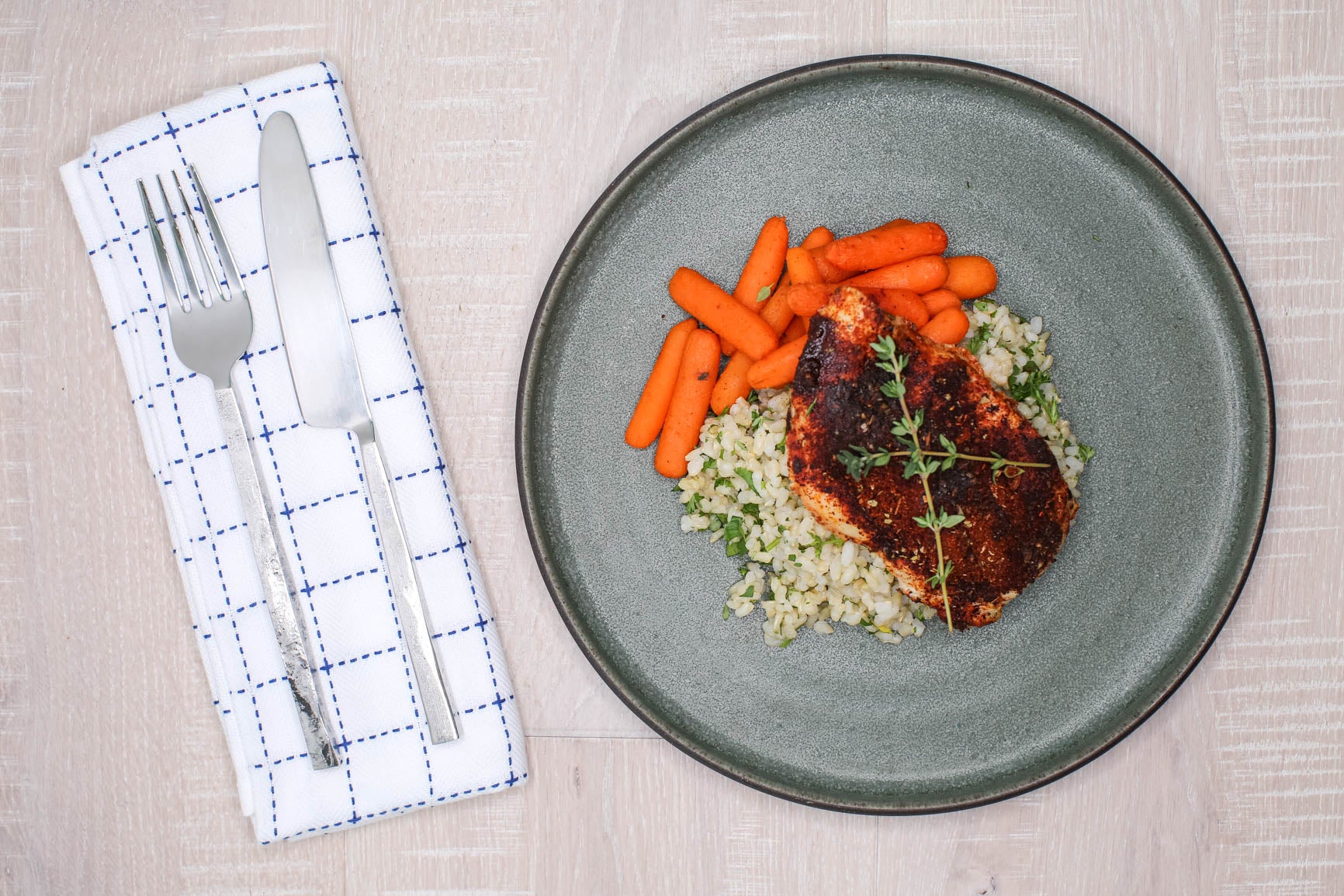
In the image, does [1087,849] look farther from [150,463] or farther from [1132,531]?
[150,463]

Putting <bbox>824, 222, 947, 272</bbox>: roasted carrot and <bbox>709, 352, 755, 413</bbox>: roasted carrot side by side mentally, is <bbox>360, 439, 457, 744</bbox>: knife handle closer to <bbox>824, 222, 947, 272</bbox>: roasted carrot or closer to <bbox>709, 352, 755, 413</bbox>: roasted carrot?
<bbox>709, 352, 755, 413</bbox>: roasted carrot

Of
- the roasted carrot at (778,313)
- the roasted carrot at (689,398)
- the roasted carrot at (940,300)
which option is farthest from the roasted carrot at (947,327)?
the roasted carrot at (689,398)

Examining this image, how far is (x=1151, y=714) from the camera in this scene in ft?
8.25

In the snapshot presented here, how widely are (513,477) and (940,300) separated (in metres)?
1.48

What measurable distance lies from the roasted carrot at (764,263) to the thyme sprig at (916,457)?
0.46 m

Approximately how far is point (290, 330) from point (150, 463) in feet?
2.24

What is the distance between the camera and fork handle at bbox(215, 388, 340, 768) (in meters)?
2.56

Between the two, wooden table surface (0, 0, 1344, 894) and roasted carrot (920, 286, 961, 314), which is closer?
roasted carrot (920, 286, 961, 314)

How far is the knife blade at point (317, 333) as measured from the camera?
8.39ft

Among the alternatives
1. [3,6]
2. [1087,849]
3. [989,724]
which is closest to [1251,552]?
[989,724]

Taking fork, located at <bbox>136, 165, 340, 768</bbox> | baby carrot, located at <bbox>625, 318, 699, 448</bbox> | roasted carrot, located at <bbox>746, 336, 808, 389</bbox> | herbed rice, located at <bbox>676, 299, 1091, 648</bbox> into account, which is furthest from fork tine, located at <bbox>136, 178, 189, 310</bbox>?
roasted carrot, located at <bbox>746, 336, 808, 389</bbox>

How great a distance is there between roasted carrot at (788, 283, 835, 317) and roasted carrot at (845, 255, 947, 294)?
8 centimetres

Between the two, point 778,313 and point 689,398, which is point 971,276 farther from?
point 689,398

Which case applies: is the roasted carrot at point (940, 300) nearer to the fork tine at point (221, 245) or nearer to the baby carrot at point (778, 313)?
the baby carrot at point (778, 313)
